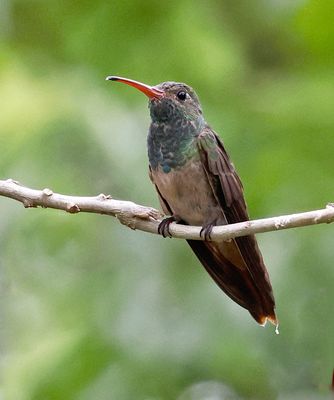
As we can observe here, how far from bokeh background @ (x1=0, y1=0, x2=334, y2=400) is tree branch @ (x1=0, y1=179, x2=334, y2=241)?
53cm

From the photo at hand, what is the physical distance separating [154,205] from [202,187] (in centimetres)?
25

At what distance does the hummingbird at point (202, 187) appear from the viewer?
451 cm

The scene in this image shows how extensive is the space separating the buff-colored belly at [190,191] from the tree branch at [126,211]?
0.63 m

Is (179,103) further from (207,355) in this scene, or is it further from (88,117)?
(207,355)

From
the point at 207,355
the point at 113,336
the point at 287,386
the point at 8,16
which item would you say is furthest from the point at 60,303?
the point at 8,16

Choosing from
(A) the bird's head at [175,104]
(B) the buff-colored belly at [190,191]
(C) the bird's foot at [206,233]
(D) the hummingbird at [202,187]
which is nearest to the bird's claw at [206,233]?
(C) the bird's foot at [206,233]

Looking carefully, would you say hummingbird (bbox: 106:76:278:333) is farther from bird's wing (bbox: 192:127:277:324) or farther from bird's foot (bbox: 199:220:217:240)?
bird's foot (bbox: 199:220:217:240)

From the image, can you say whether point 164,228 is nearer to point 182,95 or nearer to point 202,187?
point 202,187

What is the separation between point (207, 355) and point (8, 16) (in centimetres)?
225

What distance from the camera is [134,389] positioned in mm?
4379

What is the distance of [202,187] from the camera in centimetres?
482

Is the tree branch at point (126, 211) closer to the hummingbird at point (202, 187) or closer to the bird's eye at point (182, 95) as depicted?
the hummingbird at point (202, 187)

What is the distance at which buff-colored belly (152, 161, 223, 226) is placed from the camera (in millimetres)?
4785

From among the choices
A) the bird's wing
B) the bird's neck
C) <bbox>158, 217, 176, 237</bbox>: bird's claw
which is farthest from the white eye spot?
<bbox>158, 217, 176, 237</bbox>: bird's claw
